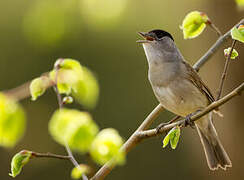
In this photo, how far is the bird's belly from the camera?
3.71m

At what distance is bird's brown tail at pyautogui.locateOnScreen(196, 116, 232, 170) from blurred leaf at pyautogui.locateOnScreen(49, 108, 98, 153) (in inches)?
98.6

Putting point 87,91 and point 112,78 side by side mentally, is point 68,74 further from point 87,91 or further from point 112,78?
point 112,78

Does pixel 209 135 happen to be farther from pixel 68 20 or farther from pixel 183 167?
pixel 183 167

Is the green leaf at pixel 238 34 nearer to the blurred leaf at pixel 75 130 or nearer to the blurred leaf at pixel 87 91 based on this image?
the blurred leaf at pixel 87 91

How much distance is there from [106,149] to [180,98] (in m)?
2.20

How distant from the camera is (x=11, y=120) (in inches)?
58.7

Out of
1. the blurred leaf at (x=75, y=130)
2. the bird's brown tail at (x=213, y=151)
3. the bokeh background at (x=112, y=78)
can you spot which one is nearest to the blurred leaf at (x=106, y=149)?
the blurred leaf at (x=75, y=130)

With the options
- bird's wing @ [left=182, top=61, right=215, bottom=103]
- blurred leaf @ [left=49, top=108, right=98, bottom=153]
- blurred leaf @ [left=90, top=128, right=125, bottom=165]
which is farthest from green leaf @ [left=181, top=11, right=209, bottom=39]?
bird's wing @ [left=182, top=61, right=215, bottom=103]

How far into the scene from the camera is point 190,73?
398 centimetres

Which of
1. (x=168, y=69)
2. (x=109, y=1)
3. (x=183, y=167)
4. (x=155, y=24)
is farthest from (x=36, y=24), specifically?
(x=155, y=24)

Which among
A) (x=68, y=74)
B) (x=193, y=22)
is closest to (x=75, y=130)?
(x=68, y=74)

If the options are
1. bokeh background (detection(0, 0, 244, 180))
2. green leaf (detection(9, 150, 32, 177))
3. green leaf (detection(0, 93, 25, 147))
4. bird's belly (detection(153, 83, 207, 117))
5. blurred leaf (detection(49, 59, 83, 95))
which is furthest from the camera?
bokeh background (detection(0, 0, 244, 180))

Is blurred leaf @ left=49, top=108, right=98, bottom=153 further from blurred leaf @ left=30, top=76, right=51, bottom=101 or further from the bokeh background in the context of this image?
the bokeh background

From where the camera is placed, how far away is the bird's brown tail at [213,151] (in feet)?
13.1
